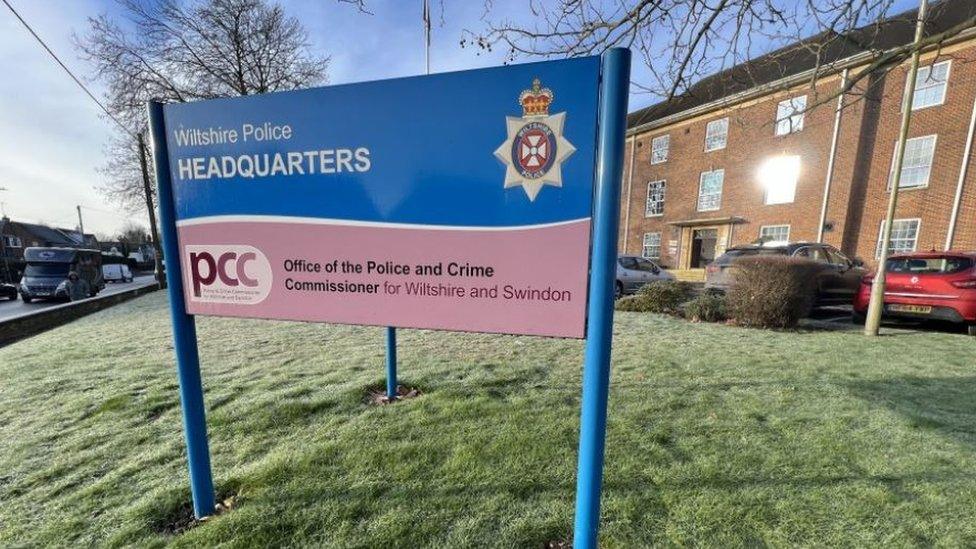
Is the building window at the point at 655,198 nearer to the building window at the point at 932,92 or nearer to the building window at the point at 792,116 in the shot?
the building window at the point at 792,116

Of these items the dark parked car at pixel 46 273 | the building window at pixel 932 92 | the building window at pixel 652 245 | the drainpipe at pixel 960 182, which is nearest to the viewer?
the drainpipe at pixel 960 182

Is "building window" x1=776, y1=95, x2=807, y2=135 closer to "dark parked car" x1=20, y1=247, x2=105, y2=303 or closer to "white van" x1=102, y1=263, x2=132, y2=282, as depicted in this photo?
"dark parked car" x1=20, y1=247, x2=105, y2=303

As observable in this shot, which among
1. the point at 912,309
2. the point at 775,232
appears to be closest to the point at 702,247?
the point at 775,232

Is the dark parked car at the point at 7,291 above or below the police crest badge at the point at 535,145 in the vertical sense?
below

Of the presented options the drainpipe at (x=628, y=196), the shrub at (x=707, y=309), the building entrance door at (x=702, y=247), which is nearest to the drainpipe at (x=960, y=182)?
the building entrance door at (x=702, y=247)

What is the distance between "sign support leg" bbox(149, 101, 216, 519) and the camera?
199cm

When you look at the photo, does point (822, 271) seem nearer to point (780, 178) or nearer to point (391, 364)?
point (391, 364)

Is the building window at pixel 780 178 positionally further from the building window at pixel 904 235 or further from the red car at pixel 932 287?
the red car at pixel 932 287

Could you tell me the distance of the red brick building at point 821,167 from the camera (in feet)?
49.6

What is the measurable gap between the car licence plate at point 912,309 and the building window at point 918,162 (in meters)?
13.3

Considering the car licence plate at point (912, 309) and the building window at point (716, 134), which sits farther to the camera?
the building window at point (716, 134)

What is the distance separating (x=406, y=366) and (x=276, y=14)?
793 inches

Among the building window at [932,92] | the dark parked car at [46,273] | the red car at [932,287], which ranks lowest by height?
the dark parked car at [46,273]

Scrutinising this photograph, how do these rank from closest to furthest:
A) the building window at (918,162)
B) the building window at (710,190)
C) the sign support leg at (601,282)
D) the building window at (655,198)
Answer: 1. the sign support leg at (601,282)
2. the building window at (918,162)
3. the building window at (710,190)
4. the building window at (655,198)
